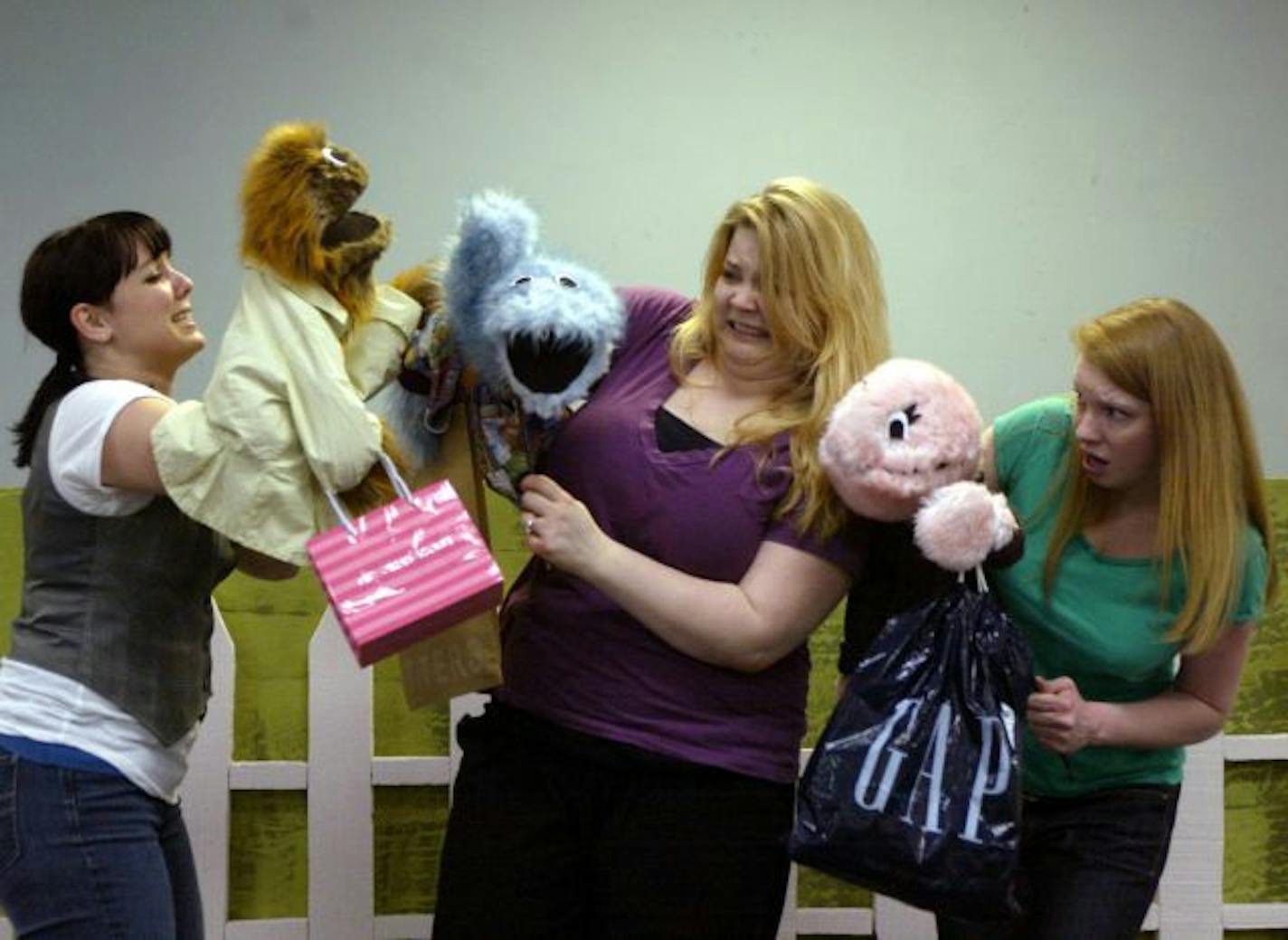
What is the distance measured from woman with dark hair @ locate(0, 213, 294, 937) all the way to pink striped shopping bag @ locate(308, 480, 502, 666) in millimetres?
248

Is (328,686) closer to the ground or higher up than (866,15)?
closer to the ground

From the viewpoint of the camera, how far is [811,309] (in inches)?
84.6

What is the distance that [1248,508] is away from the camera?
7.32ft

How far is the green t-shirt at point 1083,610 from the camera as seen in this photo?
7.23 feet

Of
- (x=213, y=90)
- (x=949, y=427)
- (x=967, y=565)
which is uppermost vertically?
(x=213, y=90)

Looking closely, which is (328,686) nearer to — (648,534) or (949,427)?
(648,534)

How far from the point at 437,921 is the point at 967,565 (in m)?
0.77

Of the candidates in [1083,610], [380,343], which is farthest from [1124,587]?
[380,343]

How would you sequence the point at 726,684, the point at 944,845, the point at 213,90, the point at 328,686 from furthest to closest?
1. the point at 213,90
2. the point at 328,686
3. the point at 726,684
4. the point at 944,845

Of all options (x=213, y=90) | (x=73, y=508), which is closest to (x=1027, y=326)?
(x=213, y=90)

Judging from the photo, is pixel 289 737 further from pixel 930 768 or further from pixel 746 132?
pixel 746 132

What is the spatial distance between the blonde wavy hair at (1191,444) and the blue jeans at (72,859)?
4.19 feet

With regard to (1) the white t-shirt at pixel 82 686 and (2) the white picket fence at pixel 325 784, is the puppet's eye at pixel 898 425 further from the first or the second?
(2) the white picket fence at pixel 325 784

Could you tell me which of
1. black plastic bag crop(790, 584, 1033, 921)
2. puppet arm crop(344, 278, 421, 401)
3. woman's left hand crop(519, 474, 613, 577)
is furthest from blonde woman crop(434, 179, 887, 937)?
puppet arm crop(344, 278, 421, 401)
